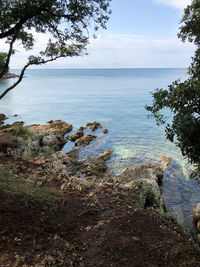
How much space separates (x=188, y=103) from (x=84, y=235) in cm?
594

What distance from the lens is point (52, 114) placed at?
153 ft

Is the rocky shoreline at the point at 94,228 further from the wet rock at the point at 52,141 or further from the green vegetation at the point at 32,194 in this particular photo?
the wet rock at the point at 52,141

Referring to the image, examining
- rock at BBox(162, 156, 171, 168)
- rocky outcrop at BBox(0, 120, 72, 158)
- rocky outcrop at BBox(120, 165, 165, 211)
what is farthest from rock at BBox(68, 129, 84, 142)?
rocky outcrop at BBox(120, 165, 165, 211)

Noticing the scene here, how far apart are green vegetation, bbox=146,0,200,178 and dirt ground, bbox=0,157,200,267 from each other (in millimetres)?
2937

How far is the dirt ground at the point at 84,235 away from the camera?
571 cm

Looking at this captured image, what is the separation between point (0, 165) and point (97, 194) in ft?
22.8

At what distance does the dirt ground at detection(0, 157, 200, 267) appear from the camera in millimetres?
5707

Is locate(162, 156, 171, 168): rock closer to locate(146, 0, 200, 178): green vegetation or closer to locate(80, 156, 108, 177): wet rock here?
locate(80, 156, 108, 177): wet rock

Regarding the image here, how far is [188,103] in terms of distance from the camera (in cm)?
641

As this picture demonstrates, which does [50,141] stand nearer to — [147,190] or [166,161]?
[166,161]

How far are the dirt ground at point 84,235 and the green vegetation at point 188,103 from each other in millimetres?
2937


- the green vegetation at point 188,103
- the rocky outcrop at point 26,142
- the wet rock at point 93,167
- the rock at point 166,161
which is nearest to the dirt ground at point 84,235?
the green vegetation at point 188,103

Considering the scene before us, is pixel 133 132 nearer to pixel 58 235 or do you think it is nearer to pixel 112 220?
pixel 112 220

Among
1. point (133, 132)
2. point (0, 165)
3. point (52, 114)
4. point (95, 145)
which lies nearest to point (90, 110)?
point (52, 114)
